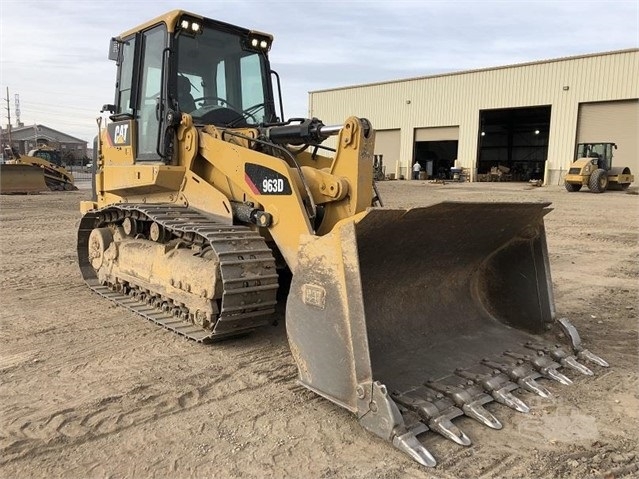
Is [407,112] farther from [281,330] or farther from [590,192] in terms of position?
[281,330]

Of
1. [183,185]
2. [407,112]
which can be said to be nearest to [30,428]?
[183,185]

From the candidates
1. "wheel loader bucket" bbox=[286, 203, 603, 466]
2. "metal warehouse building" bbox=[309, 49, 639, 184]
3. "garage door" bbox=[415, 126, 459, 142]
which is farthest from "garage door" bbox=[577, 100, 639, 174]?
"wheel loader bucket" bbox=[286, 203, 603, 466]

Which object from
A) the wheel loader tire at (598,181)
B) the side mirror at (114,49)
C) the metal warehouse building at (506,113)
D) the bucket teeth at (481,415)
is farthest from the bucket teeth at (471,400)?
the metal warehouse building at (506,113)

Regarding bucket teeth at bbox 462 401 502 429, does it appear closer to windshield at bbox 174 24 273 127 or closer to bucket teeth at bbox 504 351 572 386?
bucket teeth at bbox 504 351 572 386

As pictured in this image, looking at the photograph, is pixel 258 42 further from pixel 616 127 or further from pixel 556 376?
pixel 616 127

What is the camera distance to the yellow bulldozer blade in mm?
20544

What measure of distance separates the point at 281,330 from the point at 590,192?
73.4ft

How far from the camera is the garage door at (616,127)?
2606 centimetres

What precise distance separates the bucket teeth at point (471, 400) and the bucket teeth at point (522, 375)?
0.35m

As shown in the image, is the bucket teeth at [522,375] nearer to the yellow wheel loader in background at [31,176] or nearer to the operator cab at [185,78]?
the operator cab at [185,78]

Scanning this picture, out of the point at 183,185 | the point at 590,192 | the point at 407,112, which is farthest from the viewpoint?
the point at 407,112

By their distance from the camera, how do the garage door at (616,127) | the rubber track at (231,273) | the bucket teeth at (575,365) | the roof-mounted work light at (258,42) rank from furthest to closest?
the garage door at (616,127), the roof-mounted work light at (258,42), the rubber track at (231,273), the bucket teeth at (575,365)

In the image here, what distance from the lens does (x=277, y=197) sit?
14.3 ft

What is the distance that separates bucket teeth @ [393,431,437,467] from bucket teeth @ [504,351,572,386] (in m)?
1.45
